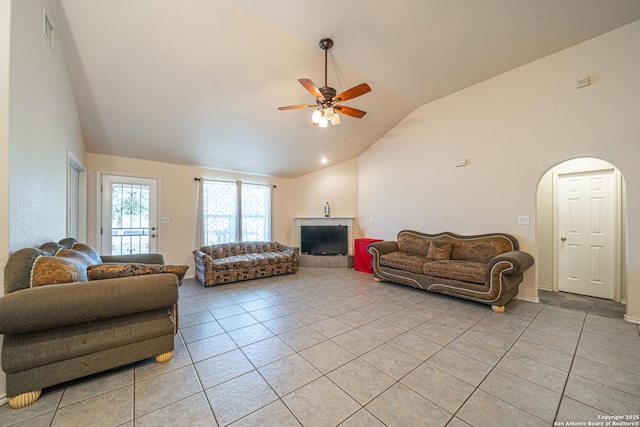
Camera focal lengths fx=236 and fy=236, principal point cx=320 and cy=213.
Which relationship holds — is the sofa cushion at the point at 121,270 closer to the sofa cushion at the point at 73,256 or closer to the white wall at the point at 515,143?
the sofa cushion at the point at 73,256

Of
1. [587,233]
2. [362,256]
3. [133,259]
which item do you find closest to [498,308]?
[587,233]

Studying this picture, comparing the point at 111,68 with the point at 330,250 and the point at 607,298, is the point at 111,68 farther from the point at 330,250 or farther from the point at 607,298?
the point at 607,298

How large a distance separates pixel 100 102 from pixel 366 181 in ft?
16.0

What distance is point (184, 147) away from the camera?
14.2 feet

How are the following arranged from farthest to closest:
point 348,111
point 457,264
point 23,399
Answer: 1. point 457,264
2. point 348,111
3. point 23,399

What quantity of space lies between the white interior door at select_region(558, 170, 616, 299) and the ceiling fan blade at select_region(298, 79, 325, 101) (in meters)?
4.16

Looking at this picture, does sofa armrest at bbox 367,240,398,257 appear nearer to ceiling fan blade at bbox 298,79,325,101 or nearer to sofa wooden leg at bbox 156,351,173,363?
ceiling fan blade at bbox 298,79,325,101

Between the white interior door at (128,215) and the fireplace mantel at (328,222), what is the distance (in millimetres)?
3139

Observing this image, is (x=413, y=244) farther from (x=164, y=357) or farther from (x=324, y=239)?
(x=164, y=357)

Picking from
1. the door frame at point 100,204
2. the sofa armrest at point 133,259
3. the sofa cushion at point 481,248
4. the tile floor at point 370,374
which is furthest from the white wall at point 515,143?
the door frame at point 100,204

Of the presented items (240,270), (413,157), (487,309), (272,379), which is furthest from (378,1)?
(240,270)

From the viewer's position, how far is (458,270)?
337cm

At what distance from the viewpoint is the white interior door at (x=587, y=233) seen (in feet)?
11.3

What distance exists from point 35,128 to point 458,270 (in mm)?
4868
